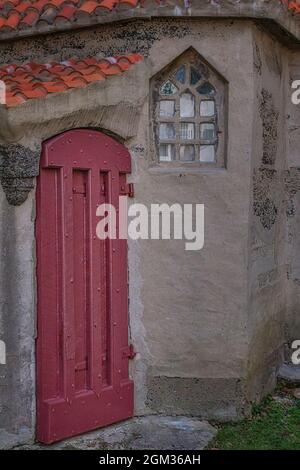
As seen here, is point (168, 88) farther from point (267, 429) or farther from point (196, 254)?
point (267, 429)

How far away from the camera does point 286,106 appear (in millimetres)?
6273

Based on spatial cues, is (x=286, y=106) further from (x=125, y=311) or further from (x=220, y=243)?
(x=125, y=311)

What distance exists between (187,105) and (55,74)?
3.87ft

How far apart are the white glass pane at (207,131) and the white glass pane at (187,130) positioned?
0.25 feet

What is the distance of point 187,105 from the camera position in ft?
17.5

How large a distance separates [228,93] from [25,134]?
1.77 m

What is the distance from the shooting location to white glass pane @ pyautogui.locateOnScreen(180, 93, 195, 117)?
534 cm

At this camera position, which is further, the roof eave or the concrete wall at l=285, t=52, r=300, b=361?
the concrete wall at l=285, t=52, r=300, b=361

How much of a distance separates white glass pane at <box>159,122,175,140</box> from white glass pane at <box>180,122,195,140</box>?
8cm

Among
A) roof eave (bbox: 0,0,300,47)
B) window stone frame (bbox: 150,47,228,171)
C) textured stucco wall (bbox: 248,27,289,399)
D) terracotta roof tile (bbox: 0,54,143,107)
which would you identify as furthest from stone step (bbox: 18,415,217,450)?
roof eave (bbox: 0,0,300,47)

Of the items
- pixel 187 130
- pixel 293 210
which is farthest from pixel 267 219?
pixel 187 130

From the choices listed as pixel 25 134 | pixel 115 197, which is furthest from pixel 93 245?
pixel 25 134

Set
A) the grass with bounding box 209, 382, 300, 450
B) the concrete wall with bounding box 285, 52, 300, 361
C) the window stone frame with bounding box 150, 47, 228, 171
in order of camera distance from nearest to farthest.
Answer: the grass with bounding box 209, 382, 300, 450 → the window stone frame with bounding box 150, 47, 228, 171 → the concrete wall with bounding box 285, 52, 300, 361

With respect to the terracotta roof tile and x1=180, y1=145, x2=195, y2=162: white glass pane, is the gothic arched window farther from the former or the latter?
→ the terracotta roof tile
